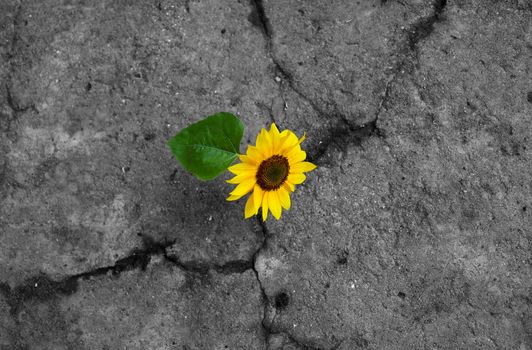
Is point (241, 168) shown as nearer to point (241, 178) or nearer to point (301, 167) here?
point (241, 178)

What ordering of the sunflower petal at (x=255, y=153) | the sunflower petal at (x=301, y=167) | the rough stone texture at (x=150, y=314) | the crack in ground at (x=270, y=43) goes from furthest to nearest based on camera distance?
1. the crack in ground at (x=270, y=43)
2. the rough stone texture at (x=150, y=314)
3. the sunflower petal at (x=301, y=167)
4. the sunflower petal at (x=255, y=153)

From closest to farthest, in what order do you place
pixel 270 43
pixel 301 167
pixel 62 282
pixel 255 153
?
pixel 255 153
pixel 301 167
pixel 62 282
pixel 270 43

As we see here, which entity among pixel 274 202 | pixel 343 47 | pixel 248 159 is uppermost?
pixel 343 47

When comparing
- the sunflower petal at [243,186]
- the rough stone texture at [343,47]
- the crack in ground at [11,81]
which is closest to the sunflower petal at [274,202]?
the sunflower petal at [243,186]

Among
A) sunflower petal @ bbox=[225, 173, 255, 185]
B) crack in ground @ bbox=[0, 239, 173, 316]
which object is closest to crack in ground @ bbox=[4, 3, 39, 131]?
crack in ground @ bbox=[0, 239, 173, 316]

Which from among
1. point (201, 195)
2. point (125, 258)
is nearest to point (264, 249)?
point (201, 195)

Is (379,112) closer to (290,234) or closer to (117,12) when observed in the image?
(290,234)

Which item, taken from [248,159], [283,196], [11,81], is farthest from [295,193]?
[11,81]

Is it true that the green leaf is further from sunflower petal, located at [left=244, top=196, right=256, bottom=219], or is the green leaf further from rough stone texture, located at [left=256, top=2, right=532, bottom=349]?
rough stone texture, located at [left=256, top=2, right=532, bottom=349]

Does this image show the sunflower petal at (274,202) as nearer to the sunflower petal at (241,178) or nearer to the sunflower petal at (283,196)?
the sunflower petal at (283,196)
